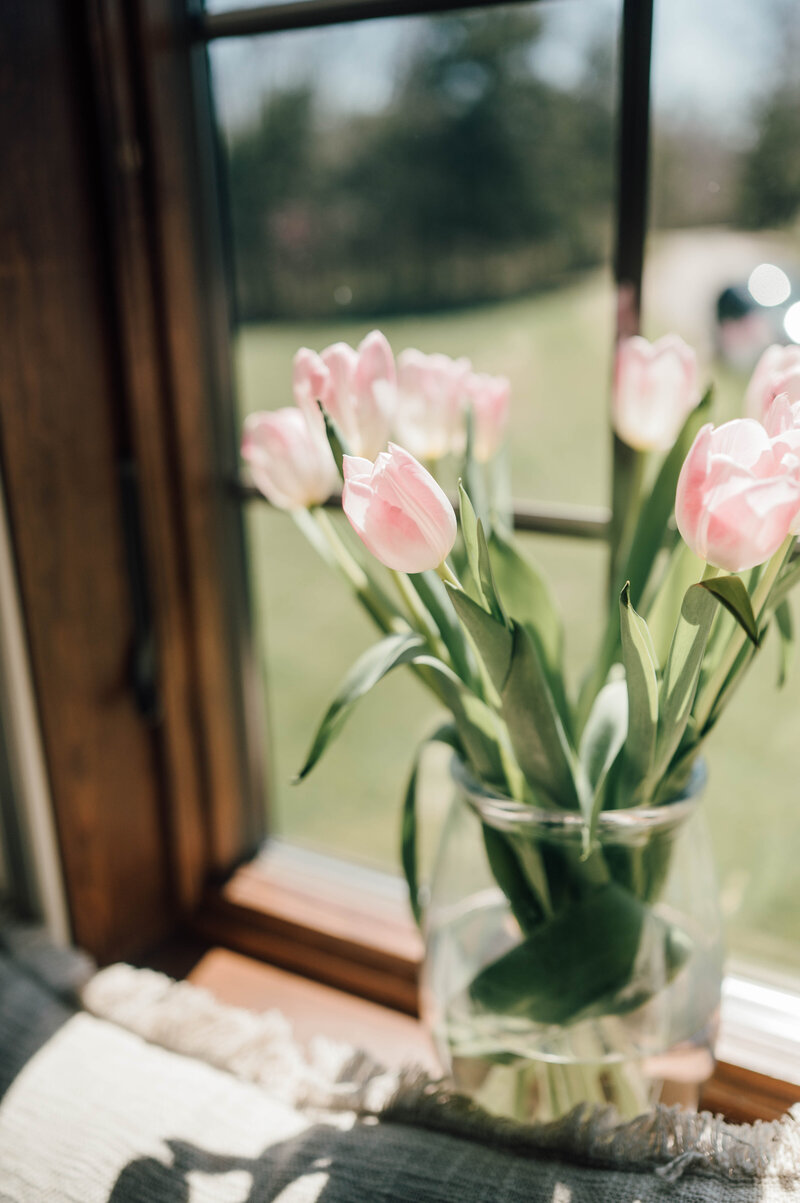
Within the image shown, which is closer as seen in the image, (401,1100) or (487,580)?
(487,580)

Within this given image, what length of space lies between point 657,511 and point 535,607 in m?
0.10

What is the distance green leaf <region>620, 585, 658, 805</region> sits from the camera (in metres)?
0.54

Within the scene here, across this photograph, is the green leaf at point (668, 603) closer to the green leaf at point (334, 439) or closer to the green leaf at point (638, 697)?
the green leaf at point (638, 697)

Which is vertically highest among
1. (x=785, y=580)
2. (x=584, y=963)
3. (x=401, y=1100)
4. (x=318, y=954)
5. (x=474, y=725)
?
(x=785, y=580)

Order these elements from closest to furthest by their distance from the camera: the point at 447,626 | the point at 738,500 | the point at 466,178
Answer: the point at 738,500, the point at 447,626, the point at 466,178

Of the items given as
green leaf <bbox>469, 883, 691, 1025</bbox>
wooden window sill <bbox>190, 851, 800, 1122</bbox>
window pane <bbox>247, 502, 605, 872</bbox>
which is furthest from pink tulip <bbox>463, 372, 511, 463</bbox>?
wooden window sill <bbox>190, 851, 800, 1122</bbox>

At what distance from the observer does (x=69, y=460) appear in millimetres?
924

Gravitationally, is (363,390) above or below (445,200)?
below

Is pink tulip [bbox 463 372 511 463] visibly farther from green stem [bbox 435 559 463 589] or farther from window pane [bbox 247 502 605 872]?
window pane [bbox 247 502 605 872]

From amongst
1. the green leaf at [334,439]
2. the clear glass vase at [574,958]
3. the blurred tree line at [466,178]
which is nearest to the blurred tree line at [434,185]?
the blurred tree line at [466,178]

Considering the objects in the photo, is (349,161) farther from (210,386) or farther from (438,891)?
(438,891)

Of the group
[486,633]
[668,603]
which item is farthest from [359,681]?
[668,603]

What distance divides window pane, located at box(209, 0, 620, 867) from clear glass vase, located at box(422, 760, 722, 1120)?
1.11 ft

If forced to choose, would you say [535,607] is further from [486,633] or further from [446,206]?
[446,206]
